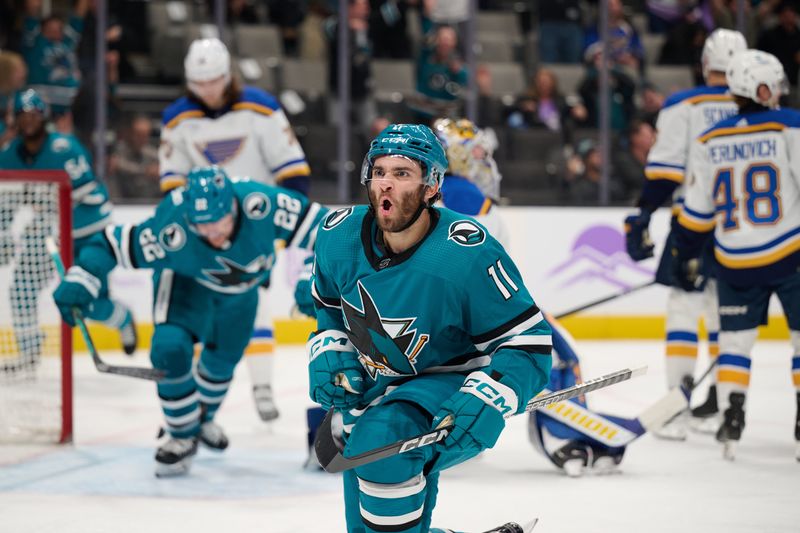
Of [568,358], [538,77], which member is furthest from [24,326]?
[538,77]

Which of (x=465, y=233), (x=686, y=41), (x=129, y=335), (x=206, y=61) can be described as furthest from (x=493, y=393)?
(x=686, y=41)

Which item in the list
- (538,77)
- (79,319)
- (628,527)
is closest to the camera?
(628,527)

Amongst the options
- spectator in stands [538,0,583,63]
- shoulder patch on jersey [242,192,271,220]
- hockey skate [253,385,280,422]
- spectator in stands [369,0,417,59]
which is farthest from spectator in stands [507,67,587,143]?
shoulder patch on jersey [242,192,271,220]

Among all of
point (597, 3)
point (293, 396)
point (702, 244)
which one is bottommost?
point (293, 396)

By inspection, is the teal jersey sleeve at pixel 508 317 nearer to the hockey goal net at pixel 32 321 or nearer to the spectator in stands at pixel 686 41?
the hockey goal net at pixel 32 321

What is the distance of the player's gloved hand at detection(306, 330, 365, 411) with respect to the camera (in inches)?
91.7

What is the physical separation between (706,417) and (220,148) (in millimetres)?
2051

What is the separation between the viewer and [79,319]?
12.2ft

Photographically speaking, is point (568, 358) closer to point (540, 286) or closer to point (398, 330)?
point (398, 330)

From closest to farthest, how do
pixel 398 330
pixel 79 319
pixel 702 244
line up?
pixel 398 330, pixel 79 319, pixel 702 244

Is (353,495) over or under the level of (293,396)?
over

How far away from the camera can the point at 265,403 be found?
4461mm

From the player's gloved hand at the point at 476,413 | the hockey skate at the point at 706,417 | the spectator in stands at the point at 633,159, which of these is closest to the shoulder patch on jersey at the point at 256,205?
the player's gloved hand at the point at 476,413

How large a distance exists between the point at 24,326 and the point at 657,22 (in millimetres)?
4948
